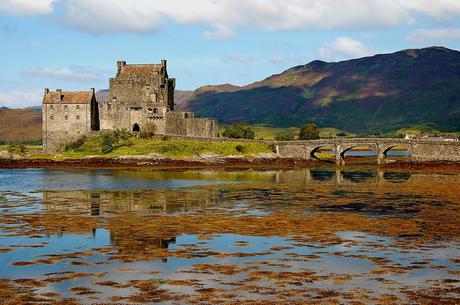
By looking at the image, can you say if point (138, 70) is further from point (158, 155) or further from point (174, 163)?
point (174, 163)

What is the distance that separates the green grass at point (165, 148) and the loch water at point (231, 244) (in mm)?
33187

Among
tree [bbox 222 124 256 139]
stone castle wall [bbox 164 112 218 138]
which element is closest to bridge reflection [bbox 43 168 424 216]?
stone castle wall [bbox 164 112 218 138]

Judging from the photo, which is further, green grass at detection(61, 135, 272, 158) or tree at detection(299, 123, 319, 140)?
tree at detection(299, 123, 319, 140)

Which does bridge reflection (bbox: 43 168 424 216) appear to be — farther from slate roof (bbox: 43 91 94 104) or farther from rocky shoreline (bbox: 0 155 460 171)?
slate roof (bbox: 43 91 94 104)

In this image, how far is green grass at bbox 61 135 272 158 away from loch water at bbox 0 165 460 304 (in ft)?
109

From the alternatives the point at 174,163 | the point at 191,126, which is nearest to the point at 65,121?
the point at 191,126

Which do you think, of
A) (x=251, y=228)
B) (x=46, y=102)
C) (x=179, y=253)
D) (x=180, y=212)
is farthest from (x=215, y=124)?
(x=179, y=253)

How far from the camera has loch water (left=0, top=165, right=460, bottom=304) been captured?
21484mm

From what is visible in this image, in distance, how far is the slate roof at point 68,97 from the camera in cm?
9631

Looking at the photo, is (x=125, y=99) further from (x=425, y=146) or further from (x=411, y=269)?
(x=411, y=269)

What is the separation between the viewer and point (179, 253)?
1085 inches

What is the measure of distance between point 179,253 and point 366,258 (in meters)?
7.46

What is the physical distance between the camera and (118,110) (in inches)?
3851

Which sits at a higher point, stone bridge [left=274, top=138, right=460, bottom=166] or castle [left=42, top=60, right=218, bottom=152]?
castle [left=42, top=60, right=218, bottom=152]
